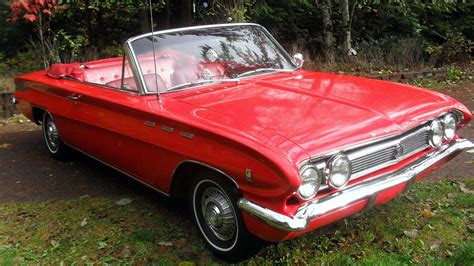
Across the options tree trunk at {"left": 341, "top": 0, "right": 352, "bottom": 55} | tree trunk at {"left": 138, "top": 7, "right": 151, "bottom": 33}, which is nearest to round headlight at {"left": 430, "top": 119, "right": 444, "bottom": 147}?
tree trunk at {"left": 341, "top": 0, "right": 352, "bottom": 55}

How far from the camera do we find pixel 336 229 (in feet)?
12.3

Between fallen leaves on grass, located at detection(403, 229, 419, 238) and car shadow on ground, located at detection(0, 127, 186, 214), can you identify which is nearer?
fallen leaves on grass, located at detection(403, 229, 419, 238)

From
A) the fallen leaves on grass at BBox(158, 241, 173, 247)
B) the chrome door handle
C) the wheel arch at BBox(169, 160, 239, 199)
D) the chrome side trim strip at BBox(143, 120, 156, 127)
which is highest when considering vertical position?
the chrome side trim strip at BBox(143, 120, 156, 127)

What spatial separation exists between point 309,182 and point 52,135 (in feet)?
12.9

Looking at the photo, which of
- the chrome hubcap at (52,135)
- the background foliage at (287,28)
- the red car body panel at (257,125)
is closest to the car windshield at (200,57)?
the red car body panel at (257,125)

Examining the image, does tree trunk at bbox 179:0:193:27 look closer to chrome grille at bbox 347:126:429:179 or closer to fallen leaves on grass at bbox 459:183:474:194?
fallen leaves on grass at bbox 459:183:474:194

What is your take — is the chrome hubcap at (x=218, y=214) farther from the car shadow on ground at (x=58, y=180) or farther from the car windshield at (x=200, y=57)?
the car windshield at (x=200, y=57)

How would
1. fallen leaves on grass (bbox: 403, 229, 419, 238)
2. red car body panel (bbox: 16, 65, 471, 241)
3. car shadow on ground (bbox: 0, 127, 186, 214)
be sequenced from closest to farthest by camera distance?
1. red car body panel (bbox: 16, 65, 471, 241)
2. fallen leaves on grass (bbox: 403, 229, 419, 238)
3. car shadow on ground (bbox: 0, 127, 186, 214)

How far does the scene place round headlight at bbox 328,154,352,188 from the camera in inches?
117

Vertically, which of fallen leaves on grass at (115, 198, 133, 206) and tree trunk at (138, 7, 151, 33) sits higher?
tree trunk at (138, 7, 151, 33)

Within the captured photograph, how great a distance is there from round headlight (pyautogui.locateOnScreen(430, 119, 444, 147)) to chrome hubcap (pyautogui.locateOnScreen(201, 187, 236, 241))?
1613 millimetres

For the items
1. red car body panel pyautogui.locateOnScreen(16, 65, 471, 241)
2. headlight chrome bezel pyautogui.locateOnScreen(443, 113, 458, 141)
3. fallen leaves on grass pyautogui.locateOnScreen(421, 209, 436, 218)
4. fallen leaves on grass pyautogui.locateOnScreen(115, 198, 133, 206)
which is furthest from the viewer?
fallen leaves on grass pyautogui.locateOnScreen(115, 198, 133, 206)

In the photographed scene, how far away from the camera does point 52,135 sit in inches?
230

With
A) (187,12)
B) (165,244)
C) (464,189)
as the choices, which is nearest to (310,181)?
(165,244)
